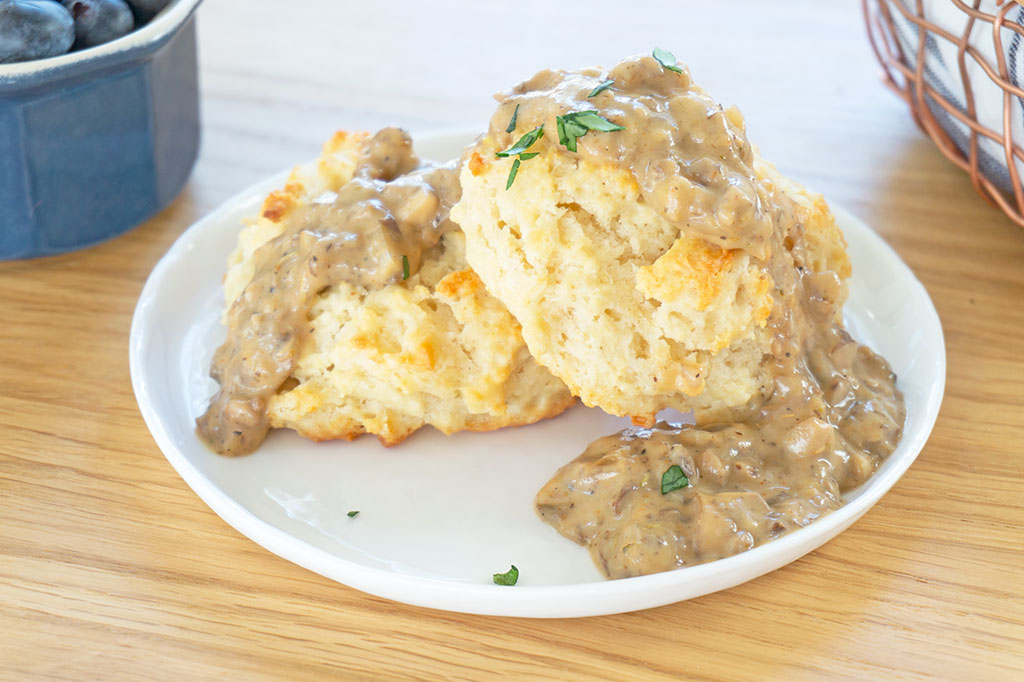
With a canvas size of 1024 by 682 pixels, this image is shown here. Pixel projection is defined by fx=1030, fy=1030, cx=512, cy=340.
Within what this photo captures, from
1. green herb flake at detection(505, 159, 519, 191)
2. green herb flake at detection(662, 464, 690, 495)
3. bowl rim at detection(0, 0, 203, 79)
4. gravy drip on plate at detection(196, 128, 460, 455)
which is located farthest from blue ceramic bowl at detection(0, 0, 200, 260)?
green herb flake at detection(662, 464, 690, 495)

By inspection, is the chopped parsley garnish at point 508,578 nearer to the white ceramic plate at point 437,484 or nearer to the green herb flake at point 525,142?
the white ceramic plate at point 437,484

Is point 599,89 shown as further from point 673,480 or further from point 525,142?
point 673,480

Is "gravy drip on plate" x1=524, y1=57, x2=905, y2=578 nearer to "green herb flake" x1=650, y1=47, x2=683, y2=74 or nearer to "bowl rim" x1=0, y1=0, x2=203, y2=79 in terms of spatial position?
"green herb flake" x1=650, y1=47, x2=683, y2=74

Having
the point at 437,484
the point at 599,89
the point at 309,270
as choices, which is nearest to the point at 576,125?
the point at 599,89

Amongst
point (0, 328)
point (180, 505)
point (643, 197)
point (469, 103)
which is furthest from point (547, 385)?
point (469, 103)

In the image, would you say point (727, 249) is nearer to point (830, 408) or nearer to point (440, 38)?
point (830, 408)
